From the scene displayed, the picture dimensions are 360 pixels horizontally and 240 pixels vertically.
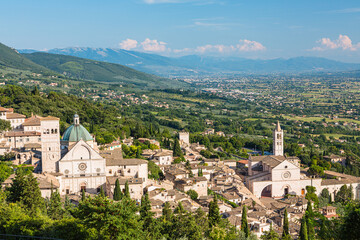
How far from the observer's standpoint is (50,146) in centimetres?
4484

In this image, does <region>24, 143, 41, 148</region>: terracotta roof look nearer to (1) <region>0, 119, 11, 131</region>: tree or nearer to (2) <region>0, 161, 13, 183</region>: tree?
(1) <region>0, 119, 11, 131</region>: tree

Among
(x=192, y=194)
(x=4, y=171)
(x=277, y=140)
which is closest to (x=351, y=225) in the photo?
(x=192, y=194)

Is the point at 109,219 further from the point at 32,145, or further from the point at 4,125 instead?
the point at 4,125

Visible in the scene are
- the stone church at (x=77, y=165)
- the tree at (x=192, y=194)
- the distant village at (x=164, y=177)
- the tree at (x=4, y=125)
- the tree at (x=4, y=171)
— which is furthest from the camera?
the tree at (x=4, y=125)

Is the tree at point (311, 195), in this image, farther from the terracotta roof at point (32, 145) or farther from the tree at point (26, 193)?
the terracotta roof at point (32, 145)

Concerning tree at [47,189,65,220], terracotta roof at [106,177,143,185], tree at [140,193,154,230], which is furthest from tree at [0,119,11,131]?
tree at [140,193,154,230]

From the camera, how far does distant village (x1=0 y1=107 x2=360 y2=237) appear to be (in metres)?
42.4

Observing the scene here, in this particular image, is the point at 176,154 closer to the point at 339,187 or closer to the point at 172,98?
the point at 339,187

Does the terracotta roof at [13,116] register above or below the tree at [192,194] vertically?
above

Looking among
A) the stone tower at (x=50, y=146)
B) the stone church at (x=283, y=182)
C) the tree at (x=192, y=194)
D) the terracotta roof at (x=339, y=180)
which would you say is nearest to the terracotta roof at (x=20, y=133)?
the stone tower at (x=50, y=146)

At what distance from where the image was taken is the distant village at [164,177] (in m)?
42.4

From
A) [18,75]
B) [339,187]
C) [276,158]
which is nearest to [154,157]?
[276,158]

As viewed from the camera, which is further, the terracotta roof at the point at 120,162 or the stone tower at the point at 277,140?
the stone tower at the point at 277,140

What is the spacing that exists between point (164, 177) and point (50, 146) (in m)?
14.1
